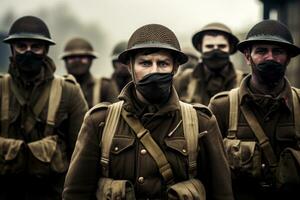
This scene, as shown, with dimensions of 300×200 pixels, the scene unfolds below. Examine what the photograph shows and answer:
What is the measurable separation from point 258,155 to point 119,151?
1.55 meters

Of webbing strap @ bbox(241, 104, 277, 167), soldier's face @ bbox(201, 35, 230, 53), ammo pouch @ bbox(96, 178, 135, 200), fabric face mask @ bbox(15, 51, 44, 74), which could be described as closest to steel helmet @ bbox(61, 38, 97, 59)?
soldier's face @ bbox(201, 35, 230, 53)

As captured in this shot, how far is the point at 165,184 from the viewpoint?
4.82 metres

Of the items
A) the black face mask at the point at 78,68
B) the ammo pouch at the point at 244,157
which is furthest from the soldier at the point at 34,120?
the black face mask at the point at 78,68

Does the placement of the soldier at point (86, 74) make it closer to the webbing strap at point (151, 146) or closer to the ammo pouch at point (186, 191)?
the webbing strap at point (151, 146)

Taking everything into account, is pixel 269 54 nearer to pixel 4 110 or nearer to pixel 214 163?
pixel 214 163

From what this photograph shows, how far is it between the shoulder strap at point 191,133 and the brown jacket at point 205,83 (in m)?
3.99

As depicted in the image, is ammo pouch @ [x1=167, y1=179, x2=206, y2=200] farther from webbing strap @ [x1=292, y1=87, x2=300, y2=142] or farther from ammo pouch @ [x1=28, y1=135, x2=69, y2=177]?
ammo pouch @ [x1=28, y1=135, x2=69, y2=177]

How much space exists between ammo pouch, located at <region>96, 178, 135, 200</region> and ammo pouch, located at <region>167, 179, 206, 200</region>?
278mm

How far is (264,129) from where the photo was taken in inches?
236

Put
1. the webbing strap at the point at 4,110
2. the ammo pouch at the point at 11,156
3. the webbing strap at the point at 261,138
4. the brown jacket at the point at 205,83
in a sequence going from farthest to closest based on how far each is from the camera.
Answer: the brown jacket at the point at 205,83, the webbing strap at the point at 4,110, the ammo pouch at the point at 11,156, the webbing strap at the point at 261,138

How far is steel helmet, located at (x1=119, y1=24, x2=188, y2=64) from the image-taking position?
4.94m

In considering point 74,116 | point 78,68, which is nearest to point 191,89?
point 78,68

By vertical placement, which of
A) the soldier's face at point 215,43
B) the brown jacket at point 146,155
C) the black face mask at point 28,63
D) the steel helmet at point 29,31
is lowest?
the brown jacket at point 146,155

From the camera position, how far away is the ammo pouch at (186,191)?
15.4 feet
